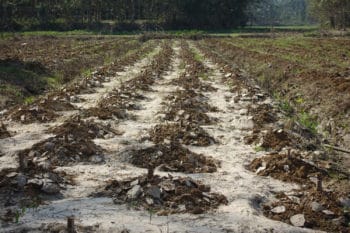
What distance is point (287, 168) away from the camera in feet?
28.5

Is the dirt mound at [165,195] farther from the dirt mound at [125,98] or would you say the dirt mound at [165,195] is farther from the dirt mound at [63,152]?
the dirt mound at [125,98]

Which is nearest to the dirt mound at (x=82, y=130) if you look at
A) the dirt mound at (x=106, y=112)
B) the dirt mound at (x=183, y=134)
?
the dirt mound at (x=106, y=112)

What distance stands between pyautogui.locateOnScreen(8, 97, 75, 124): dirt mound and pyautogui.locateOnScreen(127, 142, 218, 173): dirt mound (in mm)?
4043

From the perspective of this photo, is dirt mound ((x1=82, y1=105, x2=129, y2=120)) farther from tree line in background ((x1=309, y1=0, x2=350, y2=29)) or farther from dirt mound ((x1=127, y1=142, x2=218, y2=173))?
tree line in background ((x1=309, y1=0, x2=350, y2=29))

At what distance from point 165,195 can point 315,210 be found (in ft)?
7.51

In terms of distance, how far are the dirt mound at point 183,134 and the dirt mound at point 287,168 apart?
1735 millimetres

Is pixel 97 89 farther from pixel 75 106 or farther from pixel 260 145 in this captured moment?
pixel 260 145

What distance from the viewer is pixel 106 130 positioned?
11188 mm

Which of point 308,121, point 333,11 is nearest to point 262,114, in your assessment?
point 308,121

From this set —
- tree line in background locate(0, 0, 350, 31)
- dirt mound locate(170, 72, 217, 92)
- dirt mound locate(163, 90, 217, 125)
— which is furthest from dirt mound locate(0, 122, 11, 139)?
tree line in background locate(0, 0, 350, 31)

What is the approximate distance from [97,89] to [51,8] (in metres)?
63.7

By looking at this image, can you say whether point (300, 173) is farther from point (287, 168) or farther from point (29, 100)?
point (29, 100)

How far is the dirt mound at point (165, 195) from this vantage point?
23.0 feet

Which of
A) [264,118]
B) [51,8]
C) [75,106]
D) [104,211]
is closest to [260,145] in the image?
[264,118]
